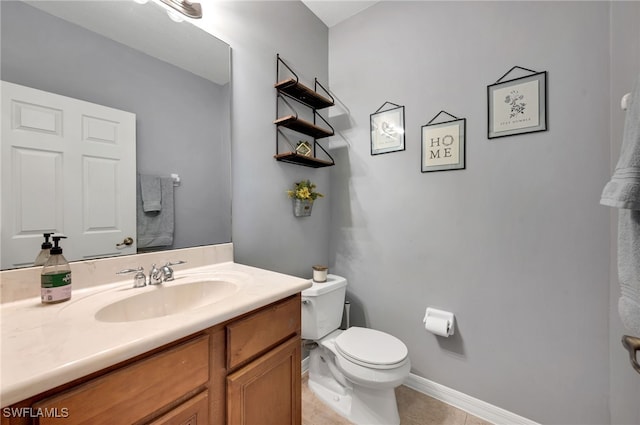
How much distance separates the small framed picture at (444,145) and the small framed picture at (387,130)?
0.54ft

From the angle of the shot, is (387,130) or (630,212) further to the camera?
(387,130)

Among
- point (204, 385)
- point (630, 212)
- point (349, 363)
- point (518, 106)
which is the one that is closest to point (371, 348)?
point (349, 363)

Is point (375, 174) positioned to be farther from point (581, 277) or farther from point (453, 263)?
point (581, 277)

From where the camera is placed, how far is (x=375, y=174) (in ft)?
6.02

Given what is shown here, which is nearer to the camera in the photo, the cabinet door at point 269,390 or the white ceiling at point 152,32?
the cabinet door at point 269,390

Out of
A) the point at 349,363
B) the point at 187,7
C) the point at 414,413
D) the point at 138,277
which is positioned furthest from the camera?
the point at 414,413

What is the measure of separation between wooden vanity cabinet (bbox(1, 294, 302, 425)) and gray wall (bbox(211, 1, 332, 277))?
64 centimetres

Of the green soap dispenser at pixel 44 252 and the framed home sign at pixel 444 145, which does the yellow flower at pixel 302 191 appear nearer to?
the framed home sign at pixel 444 145

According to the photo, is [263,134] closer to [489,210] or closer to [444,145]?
[444,145]

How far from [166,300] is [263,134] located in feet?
3.42

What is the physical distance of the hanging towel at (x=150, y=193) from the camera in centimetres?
106

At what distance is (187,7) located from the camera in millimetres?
1169

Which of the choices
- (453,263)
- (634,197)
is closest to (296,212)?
(453,263)

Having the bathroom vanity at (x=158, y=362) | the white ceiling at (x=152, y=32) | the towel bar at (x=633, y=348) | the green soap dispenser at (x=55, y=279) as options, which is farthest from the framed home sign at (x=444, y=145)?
the green soap dispenser at (x=55, y=279)
